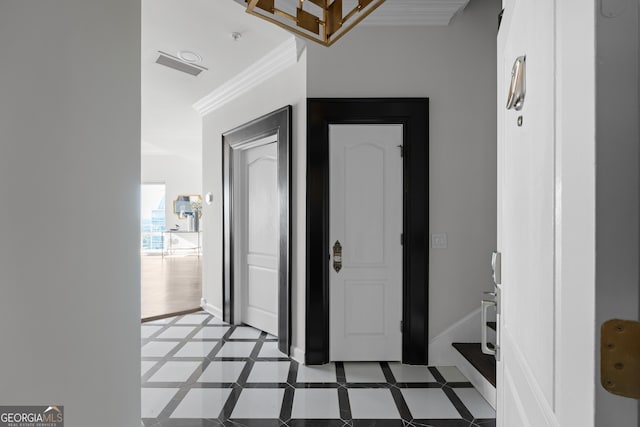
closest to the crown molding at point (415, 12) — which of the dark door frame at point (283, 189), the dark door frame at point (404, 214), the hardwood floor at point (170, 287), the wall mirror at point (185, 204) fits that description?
the dark door frame at point (404, 214)

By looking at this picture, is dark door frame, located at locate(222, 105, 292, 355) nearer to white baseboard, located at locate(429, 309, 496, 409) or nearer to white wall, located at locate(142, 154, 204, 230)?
white baseboard, located at locate(429, 309, 496, 409)

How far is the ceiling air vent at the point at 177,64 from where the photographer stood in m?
3.31

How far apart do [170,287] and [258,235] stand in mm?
3130

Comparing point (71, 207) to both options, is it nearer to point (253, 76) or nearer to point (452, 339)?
point (452, 339)

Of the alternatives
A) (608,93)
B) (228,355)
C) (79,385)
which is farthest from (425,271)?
(608,93)

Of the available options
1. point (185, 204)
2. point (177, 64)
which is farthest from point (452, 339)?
point (185, 204)

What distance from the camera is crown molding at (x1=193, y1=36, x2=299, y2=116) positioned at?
122 inches

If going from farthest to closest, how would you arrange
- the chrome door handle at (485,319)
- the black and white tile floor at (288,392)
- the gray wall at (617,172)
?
the black and white tile floor at (288,392) < the chrome door handle at (485,319) < the gray wall at (617,172)

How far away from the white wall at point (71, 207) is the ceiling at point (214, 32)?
1.43 m

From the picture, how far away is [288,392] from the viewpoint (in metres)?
2.46

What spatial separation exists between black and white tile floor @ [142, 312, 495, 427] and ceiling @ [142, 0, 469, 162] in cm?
274

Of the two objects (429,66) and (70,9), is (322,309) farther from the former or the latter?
(70,9)

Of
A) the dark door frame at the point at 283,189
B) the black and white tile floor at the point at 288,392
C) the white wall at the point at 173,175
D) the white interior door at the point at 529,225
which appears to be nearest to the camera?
the white interior door at the point at 529,225

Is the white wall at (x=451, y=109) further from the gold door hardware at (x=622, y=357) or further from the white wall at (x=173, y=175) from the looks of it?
the white wall at (x=173, y=175)
